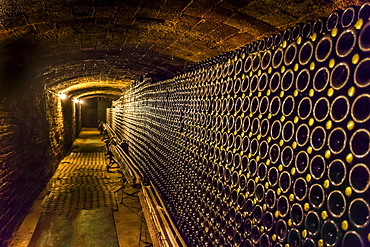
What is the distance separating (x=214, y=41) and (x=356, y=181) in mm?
2947

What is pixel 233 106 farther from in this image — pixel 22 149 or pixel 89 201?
pixel 89 201

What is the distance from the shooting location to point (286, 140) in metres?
2.24

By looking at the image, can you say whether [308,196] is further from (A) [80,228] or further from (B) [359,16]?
(A) [80,228]

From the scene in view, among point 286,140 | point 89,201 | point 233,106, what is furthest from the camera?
point 89,201

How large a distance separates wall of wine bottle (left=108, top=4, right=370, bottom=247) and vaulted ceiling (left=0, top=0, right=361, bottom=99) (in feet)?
1.22

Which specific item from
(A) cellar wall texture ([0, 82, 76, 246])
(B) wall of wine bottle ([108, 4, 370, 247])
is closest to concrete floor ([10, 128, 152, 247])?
(A) cellar wall texture ([0, 82, 76, 246])

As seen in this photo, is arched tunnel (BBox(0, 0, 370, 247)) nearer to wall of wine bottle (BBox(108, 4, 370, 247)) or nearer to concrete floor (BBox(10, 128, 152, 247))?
wall of wine bottle (BBox(108, 4, 370, 247))

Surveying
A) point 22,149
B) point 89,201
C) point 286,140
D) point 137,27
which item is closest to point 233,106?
point 286,140

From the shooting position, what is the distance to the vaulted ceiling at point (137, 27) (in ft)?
9.30

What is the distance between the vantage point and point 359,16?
1725 millimetres

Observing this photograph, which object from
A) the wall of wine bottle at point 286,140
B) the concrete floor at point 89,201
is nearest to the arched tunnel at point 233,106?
the wall of wine bottle at point 286,140

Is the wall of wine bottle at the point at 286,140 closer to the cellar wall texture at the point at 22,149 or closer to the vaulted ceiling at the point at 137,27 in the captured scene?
the vaulted ceiling at the point at 137,27

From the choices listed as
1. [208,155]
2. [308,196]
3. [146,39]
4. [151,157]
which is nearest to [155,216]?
[208,155]

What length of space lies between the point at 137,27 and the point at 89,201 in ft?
17.3
